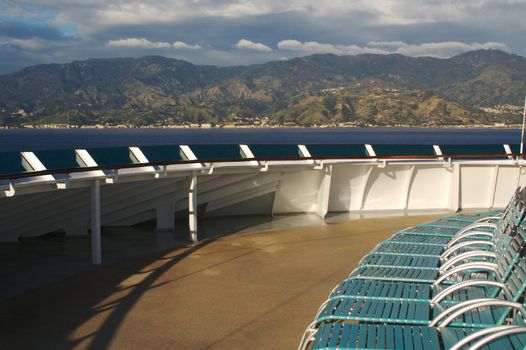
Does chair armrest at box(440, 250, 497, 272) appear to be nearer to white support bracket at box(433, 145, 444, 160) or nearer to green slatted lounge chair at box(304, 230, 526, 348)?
green slatted lounge chair at box(304, 230, 526, 348)

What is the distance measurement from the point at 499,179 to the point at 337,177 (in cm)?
400

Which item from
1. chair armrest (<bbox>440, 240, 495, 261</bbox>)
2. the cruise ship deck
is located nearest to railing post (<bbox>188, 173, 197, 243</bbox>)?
the cruise ship deck

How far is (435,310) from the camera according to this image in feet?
13.4

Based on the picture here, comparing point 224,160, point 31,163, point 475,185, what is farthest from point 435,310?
point 475,185

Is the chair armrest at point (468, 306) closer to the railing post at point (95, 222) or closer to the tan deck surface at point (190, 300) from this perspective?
the tan deck surface at point (190, 300)

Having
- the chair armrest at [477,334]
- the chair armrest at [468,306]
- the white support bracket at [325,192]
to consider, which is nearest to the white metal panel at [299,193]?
the white support bracket at [325,192]

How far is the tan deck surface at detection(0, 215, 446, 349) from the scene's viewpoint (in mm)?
5496

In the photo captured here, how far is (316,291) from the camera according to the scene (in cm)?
712

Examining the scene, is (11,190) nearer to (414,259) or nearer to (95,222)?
(95,222)

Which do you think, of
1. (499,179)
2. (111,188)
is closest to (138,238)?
(111,188)

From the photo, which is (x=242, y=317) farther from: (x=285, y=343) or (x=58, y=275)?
(x=58, y=275)

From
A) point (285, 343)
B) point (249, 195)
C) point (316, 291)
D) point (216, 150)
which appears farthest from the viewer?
point (249, 195)

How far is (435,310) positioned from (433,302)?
0.36ft

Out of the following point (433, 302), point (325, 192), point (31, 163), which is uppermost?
point (31, 163)
